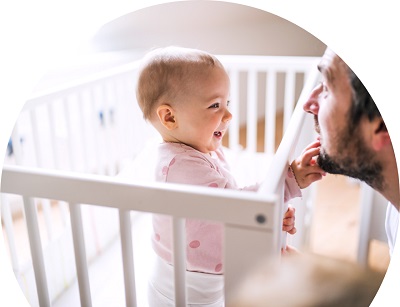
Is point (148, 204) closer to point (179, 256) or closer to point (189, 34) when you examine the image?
point (179, 256)

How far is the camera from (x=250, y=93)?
5.00 ft

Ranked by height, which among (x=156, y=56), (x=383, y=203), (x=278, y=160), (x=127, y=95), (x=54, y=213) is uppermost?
(x=156, y=56)

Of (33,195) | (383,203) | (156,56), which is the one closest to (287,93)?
(383,203)

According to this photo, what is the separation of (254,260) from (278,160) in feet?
0.47

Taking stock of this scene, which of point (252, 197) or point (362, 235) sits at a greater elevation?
point (252, 197)

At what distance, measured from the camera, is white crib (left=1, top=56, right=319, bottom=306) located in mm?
505

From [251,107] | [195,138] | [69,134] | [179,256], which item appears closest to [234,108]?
[251,107]

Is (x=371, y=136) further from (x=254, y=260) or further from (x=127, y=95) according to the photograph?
(x=127, y=95)

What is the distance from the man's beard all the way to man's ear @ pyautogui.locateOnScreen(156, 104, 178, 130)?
24 centimetres

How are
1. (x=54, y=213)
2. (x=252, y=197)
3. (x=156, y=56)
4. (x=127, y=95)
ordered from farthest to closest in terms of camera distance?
(x=54, y=213), (x=127, y=95), (x=156, y=56), (x=252, y=197)

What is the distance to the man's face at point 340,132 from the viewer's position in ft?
1.96

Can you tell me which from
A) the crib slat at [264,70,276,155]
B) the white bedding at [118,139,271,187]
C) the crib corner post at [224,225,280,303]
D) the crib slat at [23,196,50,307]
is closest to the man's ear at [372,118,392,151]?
the crib corner post at [224,225,280,303]

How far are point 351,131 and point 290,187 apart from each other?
140 millimetres

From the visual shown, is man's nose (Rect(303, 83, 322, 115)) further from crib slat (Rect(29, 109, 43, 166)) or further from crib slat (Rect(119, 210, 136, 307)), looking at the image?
crib slat (Rect(29, 109, 43, 166))
